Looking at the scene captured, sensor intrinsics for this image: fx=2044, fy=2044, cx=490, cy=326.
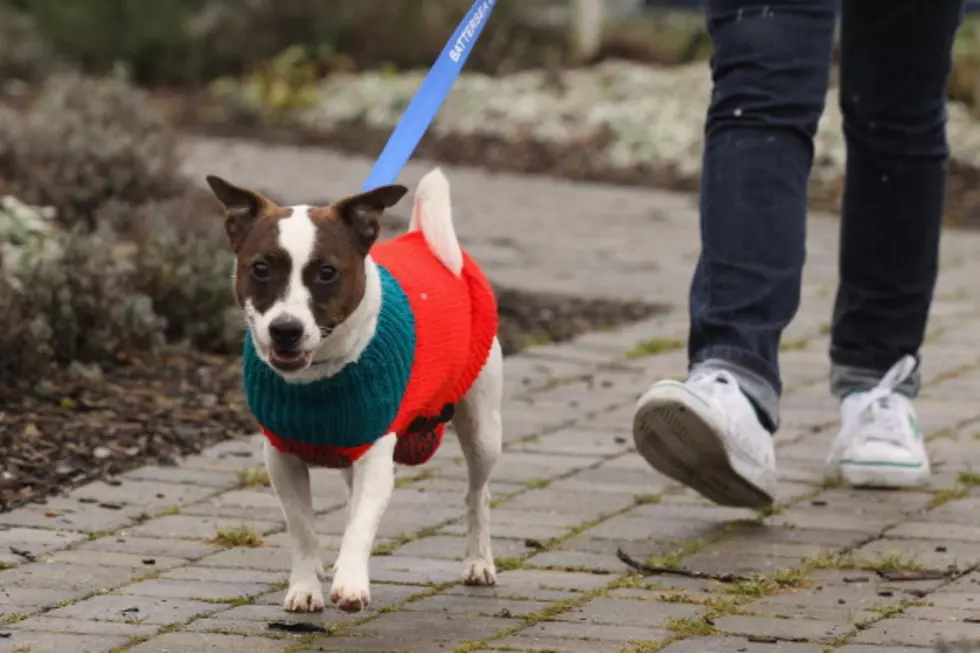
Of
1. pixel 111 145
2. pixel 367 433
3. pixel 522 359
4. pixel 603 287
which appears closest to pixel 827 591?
pixel 367 433

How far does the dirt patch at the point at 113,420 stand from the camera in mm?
5016

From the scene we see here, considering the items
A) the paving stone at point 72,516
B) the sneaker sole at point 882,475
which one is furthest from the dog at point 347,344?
the sneaker sole at point 882,475

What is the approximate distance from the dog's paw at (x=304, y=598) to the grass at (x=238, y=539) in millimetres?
619

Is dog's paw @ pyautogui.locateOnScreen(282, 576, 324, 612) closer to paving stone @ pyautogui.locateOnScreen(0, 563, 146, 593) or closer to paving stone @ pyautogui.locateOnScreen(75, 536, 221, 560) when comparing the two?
paving stone @ pyautogui.locateOnScreen(0, 563, 146, 593)

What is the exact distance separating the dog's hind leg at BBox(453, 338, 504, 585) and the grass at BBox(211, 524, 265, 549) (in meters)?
0.54

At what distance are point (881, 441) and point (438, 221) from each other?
1.53m

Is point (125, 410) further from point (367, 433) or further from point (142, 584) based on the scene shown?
point (367, 433)

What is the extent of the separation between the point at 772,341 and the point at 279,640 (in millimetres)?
1425

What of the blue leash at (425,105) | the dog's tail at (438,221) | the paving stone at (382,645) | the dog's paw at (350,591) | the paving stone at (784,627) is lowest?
the paving stone at (382,645)

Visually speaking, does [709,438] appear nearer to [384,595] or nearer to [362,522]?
[384,595]

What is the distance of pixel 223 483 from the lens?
5031 millimetres

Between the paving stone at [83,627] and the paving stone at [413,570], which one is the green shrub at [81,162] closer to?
the paving stone at [413,570]

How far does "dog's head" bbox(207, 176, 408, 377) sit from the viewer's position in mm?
3520

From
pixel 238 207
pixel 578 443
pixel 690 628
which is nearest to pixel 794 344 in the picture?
pixel 578 443
